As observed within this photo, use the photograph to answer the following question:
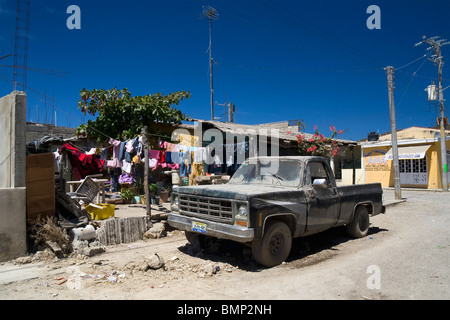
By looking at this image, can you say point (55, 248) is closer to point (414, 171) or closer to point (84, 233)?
point (84, 233)

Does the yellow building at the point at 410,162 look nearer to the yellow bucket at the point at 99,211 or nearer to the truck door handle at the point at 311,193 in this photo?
the truck door handle at the point at 311,193

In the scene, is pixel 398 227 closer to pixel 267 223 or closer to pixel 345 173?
pixel 267 223

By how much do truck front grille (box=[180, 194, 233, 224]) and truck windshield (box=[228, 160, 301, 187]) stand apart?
1.30 meters

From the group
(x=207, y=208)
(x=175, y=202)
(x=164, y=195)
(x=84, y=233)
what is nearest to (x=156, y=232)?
(x=175, y=202)

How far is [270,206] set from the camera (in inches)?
203

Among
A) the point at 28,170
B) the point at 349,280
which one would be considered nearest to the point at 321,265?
the point at 349,280

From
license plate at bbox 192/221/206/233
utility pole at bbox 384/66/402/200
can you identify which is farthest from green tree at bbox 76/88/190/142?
utility pole at bbox 384/66/402/200

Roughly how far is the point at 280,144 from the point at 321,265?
31.2 feet

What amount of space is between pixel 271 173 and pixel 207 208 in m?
1.68

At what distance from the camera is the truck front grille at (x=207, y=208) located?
5.25 m

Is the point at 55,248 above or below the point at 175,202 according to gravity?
below

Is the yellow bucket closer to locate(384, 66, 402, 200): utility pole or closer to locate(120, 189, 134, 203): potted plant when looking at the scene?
locate(120, 189, 134, 203): potted plant

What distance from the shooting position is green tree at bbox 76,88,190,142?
40.5 ft
